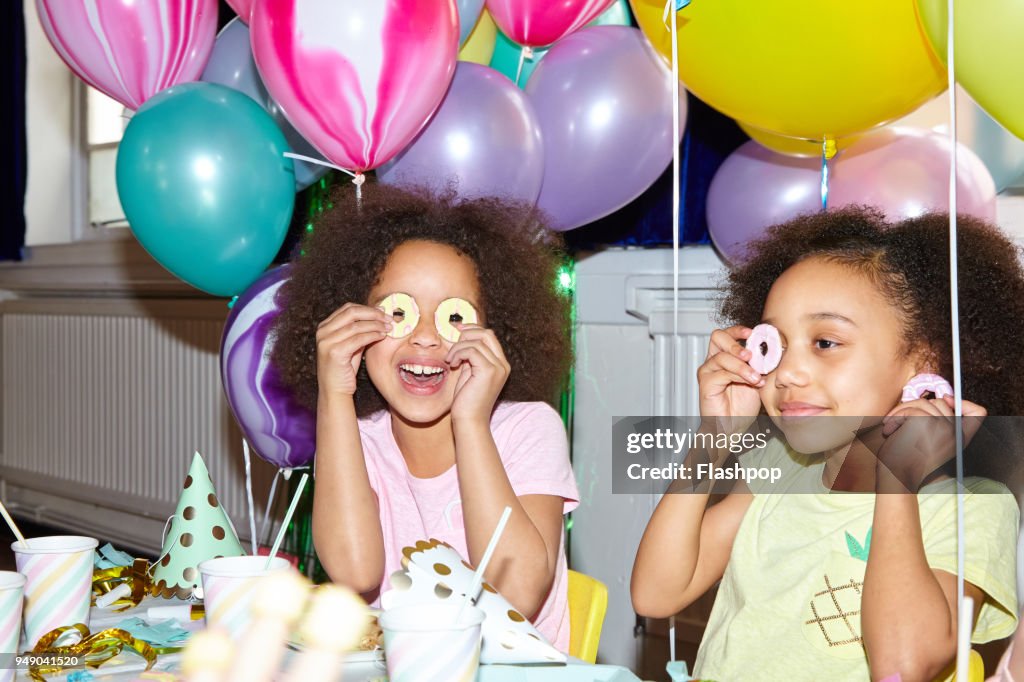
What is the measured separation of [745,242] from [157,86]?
116 centimetres

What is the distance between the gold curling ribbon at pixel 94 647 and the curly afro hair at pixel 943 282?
813mm

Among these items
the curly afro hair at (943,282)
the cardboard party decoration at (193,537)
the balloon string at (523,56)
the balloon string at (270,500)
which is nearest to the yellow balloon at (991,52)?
the curly afro hair at (943,282)

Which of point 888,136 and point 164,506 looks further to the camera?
point 164,506

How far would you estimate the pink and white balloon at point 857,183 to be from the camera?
1.62 meters

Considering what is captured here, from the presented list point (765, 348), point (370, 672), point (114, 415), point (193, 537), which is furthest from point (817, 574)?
point (114, 415)

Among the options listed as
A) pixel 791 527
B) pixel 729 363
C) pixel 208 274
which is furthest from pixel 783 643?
pixel 208 274

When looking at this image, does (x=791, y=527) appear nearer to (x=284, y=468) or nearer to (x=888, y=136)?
(x=888, y=136)

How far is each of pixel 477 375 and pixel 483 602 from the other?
44cm

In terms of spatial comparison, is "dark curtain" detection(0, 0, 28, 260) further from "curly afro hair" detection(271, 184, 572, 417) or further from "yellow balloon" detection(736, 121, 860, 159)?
"yellow balloon" detection(736, 121, 860, 159)

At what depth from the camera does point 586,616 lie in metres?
1.39

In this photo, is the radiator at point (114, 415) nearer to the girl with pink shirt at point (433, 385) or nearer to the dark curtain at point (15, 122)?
the dark curtain at point (15, 122)

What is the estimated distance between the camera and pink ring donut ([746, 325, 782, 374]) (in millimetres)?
1179

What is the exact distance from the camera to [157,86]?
206 centimetres

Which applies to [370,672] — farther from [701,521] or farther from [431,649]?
[701,521]
